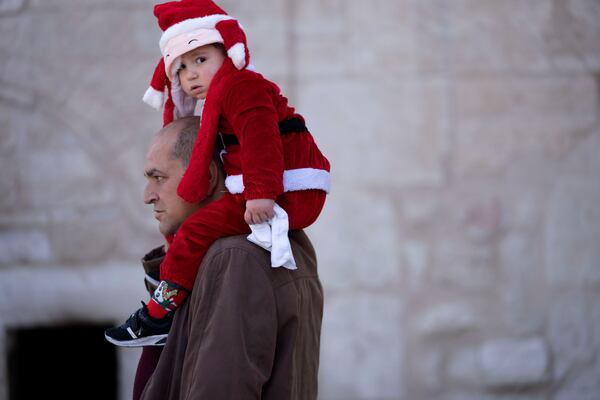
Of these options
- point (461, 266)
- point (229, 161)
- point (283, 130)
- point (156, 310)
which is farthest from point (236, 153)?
point (461, 266)

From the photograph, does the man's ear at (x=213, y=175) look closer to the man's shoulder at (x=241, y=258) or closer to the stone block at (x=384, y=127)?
the man's shoulder at (x=241, y=258)

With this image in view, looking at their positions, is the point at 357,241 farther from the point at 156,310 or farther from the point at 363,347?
the point at 156,310

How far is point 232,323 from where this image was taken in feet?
5.81

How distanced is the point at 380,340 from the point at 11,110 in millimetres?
2124

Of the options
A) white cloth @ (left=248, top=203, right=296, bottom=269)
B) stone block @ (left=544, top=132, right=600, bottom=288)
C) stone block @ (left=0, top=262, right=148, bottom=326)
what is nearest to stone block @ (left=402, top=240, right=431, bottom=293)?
stone block @ (left=544, top=132, right=600, bottom=288)

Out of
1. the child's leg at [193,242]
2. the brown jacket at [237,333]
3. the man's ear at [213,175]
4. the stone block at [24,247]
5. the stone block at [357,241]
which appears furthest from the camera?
the stone block at [24,247]

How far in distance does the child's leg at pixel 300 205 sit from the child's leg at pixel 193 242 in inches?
4.2

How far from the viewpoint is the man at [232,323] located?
176 cm

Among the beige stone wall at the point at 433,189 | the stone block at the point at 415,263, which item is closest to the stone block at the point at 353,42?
the beige stone wall at the point at 433,189

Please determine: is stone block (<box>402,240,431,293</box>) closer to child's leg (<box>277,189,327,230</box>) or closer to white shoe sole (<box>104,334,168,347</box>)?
child's leg (<box>277,189,327,230</box>)

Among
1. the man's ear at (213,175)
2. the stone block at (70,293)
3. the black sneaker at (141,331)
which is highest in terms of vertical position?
the man's ear at (213,175)

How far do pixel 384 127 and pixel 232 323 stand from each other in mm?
2153

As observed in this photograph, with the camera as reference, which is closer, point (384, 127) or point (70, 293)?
point (384, 127)

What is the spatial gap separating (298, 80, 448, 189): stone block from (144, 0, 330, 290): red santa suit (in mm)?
1703
